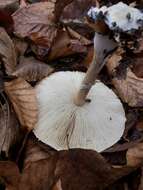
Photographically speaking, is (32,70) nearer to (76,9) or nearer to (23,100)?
(23,100)

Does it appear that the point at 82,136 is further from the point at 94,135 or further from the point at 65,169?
the point at 65,169

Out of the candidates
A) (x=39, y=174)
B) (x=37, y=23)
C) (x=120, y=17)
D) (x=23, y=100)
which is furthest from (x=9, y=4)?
(x=39, y=174)

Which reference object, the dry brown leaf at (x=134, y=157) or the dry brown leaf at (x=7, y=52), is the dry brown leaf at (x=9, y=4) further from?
the dry brown leaf at (x=134, y=157)

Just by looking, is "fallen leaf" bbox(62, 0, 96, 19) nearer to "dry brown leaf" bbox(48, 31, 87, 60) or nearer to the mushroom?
"dry brown leaf" bbox(48, 31, 87, 60)

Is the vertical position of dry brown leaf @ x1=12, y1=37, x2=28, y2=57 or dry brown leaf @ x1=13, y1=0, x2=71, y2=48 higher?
dry brown leaf @ x1=13, y1=0, x2=71, y2=48

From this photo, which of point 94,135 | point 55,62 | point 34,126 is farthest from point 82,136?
point 55,62

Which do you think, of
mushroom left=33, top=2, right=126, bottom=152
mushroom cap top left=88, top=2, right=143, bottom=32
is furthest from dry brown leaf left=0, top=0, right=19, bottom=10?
mushroom cap top left=88, top=2, right=143, bottom=32
